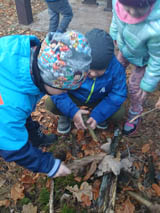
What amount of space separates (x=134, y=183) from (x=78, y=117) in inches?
37.1

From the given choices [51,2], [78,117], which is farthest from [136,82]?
[51,2]

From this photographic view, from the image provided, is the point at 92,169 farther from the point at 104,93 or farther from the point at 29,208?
the point at 104,93

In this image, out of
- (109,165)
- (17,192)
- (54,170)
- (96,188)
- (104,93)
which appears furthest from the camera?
(104,93)

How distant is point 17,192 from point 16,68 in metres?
1.46

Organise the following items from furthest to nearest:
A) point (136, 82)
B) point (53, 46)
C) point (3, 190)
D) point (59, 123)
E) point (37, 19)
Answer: point (37, 19) < point (59, 123) < point (136, 82) < point (3, 190) < point (53, 46)

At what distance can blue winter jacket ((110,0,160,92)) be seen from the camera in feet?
6.36

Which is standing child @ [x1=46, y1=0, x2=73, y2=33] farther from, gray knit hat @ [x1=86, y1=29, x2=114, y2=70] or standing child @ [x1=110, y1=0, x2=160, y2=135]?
gray knit hat @ [x1=86, y1=29, x2=114, y2=70]

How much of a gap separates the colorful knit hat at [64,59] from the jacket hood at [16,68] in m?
0.16

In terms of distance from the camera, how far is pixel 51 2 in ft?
13.7

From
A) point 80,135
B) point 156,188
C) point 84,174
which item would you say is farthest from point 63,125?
point 156,188

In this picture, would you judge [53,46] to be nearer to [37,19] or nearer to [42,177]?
[42,177]

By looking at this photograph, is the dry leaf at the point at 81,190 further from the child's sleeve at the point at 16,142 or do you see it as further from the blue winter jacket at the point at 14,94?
the blue winter jacket at the point at 14,94

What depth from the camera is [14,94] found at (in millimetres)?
1501

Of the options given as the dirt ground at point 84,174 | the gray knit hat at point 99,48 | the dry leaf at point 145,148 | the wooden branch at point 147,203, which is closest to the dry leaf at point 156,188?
the dirt ground at point 84,174
